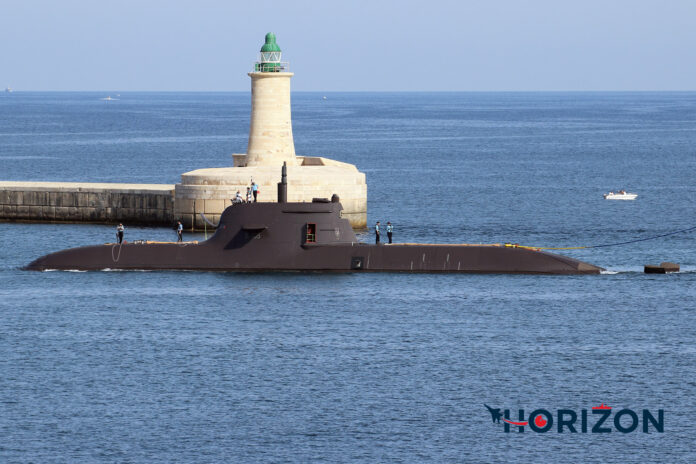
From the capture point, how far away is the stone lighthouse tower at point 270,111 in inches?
3209

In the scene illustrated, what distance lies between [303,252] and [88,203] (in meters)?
30.7

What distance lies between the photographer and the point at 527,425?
123 feet

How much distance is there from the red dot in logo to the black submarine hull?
22388mm

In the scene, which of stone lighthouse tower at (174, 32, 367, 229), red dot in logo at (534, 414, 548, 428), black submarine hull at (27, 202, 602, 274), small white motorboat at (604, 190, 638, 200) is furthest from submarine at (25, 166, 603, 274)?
small white motorboat at (604, 190, 638, 200)

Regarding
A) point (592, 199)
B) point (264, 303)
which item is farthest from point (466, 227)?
point (264, 303)

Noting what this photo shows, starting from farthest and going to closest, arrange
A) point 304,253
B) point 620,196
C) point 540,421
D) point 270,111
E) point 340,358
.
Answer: point 620,196, point 270,111, point 304,253, point 340,358, point 540,421

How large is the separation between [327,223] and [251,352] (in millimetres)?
14120

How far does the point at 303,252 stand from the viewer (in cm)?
5922

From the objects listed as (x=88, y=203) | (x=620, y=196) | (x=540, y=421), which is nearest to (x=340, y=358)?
(x=540, y=421)
